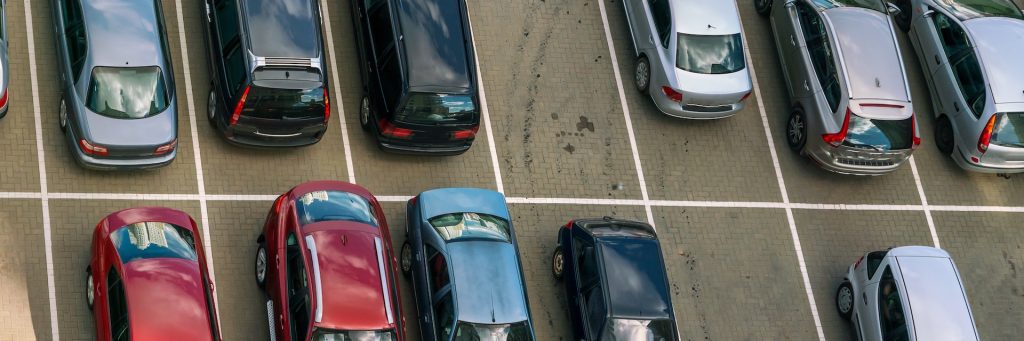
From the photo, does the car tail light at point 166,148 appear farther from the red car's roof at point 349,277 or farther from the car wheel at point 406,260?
the car wheel at point 406,260

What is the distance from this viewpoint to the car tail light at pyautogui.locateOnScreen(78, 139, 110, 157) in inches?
743

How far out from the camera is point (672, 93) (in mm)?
22094

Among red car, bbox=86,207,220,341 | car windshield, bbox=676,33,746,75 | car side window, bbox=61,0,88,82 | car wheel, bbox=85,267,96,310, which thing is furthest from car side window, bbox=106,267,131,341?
car windshield, bbox=676,33,746,75

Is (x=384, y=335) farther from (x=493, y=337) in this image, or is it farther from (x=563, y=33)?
(x=563, y=33)

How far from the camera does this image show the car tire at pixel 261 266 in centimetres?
1908

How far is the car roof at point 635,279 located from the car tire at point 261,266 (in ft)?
15.7

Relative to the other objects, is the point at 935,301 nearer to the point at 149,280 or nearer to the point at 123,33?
the point at 149,280

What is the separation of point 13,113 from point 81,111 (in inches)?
60.0

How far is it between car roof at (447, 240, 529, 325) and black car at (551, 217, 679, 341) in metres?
1.08

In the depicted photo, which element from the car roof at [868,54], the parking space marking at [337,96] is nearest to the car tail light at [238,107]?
the parking space marking at [337,96]

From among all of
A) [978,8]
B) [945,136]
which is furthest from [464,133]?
A: [978,8]

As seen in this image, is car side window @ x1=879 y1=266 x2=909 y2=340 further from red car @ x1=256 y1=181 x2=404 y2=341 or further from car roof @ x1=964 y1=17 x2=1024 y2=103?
red car @ x1=256 y1=181 x2=404 y2=341

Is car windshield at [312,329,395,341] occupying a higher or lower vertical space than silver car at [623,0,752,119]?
lower

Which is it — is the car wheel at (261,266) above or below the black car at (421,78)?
below
